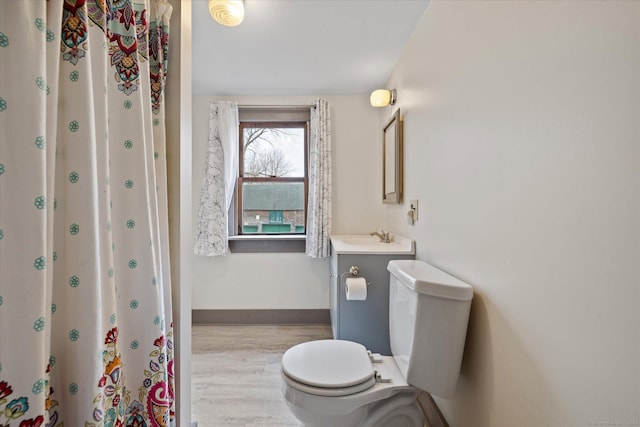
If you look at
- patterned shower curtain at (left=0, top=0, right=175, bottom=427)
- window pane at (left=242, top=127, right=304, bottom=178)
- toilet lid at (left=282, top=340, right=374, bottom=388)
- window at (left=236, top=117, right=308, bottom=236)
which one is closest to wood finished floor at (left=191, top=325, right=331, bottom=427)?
toilet lid at (left=282, top=340, right=374, bottom=388)

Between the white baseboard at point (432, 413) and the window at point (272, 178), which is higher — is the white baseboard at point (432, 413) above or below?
below

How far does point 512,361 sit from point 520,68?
872mm

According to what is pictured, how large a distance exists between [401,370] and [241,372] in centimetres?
120

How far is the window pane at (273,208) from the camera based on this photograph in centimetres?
275

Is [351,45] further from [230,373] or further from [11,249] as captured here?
[230,373]

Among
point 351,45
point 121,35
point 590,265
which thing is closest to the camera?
point 590,265

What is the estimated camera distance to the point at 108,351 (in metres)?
0.67

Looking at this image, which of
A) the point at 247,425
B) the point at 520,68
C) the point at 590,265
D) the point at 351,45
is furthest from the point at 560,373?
the point at 351,45

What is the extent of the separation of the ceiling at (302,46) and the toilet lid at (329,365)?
1.75 metres

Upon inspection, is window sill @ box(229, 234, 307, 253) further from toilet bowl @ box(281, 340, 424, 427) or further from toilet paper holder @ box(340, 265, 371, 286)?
toilet bowl @ box(281, 340, 424, 427)

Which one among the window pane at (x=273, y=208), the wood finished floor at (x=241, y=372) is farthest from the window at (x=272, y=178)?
the wood finished floor at (x=241, y=372)

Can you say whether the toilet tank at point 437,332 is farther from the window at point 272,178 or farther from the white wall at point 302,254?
the window at point 272,178

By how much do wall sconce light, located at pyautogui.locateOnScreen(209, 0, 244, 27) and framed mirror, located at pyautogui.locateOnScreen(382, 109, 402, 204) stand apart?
1151 millimetres

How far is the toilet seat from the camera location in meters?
1.04
